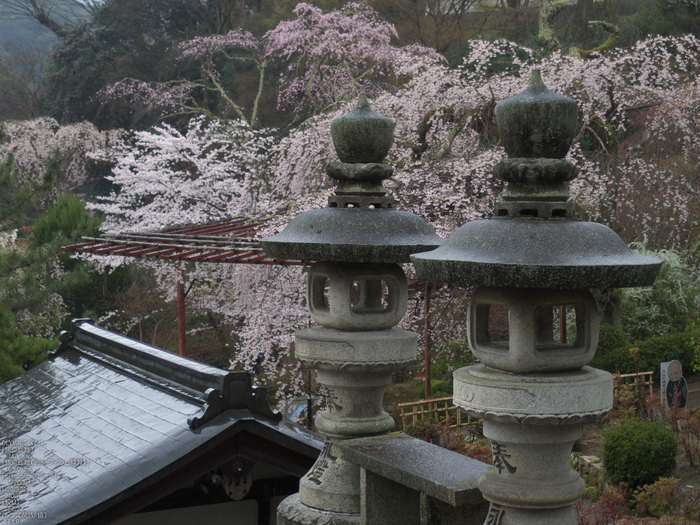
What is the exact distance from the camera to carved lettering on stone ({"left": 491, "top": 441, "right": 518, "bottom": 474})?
269cm

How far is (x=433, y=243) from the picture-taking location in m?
3.66

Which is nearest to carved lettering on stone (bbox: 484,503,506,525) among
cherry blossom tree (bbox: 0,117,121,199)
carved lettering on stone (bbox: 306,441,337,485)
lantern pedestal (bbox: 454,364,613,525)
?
lantern pedestal (bbox: 454,364,613,525)

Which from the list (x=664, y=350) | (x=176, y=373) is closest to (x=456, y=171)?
(x=664, y=350)

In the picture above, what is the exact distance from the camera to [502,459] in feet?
8.88

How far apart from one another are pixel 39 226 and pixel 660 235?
13816 mm

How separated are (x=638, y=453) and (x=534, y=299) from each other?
20.2ft

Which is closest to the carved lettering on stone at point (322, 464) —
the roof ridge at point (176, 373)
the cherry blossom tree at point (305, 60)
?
the roof ridge at point (176, 373)

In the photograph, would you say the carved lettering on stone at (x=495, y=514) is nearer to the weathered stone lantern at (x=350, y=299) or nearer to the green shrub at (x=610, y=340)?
the weathered stone lantern at (x=350, y=299)

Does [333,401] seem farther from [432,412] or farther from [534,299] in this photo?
[432,412]

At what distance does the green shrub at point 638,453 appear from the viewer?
7.86 metres

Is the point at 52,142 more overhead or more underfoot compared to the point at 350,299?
more overhead

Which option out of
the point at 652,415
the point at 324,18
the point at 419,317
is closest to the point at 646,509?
the point at 652,415

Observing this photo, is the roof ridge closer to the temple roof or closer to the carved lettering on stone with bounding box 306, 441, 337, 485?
the temple roof

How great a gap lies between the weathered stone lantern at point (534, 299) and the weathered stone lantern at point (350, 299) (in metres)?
0.90
